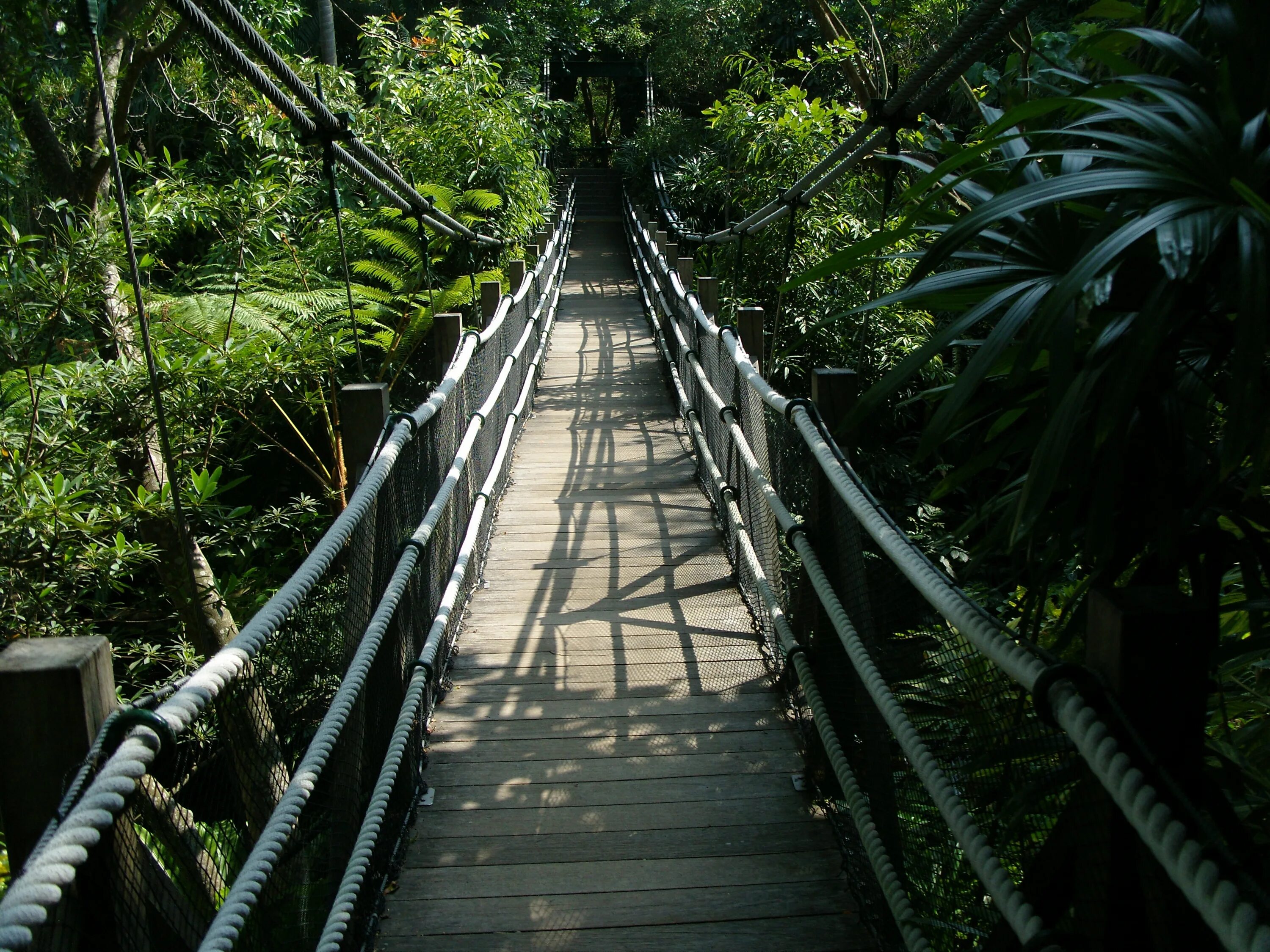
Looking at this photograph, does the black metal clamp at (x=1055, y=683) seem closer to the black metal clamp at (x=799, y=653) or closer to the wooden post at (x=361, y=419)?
the black metal clamp at (x=799, y=653)

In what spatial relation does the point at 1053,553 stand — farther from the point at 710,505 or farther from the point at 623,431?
the point at 623,431

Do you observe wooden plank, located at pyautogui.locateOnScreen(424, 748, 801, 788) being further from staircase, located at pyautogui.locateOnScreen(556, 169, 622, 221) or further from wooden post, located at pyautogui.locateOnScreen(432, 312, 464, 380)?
staircase, located at pyautogui.locateOnScreen(556, 169, 622, 221)

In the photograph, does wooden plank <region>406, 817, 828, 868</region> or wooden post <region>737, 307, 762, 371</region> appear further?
wooden post <region>737, 307, 762, 371</region>

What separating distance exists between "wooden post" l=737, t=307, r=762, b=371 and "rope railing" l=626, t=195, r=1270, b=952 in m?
2.17

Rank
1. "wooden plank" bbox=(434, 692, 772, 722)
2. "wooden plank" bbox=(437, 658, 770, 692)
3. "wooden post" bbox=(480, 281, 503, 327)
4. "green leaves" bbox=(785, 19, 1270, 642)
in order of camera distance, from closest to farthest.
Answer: "green leaves" bbox=(785, 19, 1270, 642) < "wooden plank" bbox=(434, 692, 772, 722) < "wooden plank" bbox=(437, 658, 770, 692) < "wooden post" bbox=(480, 281, 503, 327)

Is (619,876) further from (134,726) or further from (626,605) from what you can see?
(626,605)

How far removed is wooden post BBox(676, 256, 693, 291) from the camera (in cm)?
701

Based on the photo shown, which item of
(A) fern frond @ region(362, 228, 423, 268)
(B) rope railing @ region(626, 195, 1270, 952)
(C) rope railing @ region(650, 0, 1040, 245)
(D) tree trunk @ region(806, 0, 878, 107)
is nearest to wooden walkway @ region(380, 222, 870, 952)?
(B) rope railing @ region(626, 195, 1270, 952)

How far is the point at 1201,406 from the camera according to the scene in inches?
56.7

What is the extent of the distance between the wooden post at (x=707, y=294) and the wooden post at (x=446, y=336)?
1.97 meters

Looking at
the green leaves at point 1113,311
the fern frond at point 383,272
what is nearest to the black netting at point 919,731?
the green leaves at point 1113,311

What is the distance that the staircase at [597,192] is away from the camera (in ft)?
58.3

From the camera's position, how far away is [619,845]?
2064 millimetres

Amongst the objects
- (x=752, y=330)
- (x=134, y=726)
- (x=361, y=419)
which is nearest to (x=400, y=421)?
(x=361, y=419)
